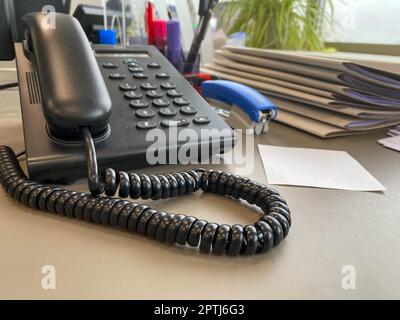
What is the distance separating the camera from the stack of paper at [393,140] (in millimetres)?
571

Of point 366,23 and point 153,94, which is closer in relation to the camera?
point 153,94

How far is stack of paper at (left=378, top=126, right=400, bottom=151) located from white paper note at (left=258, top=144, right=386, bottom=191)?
0.11 metres

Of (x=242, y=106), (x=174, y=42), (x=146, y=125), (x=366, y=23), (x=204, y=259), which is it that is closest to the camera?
(x=204, y=259)

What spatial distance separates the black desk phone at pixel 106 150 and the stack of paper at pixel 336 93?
28 cm

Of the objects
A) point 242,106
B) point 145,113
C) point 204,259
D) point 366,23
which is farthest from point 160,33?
point 366,23

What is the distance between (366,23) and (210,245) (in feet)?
4.08

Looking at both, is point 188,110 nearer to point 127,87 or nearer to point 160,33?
point 127,87

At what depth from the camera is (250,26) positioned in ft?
3.61

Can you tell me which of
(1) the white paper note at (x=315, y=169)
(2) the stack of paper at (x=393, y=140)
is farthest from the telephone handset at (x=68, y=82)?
(2) the stack of paper at (x=393, y=140)

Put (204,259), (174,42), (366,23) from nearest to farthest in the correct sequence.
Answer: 1. (204,259)
2. (174,42)
3. (366,23)

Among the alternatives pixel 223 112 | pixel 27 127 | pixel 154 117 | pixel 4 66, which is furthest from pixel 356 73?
pixel 4 66

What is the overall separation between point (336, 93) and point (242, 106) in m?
0.19

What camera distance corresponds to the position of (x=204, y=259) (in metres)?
0.26
